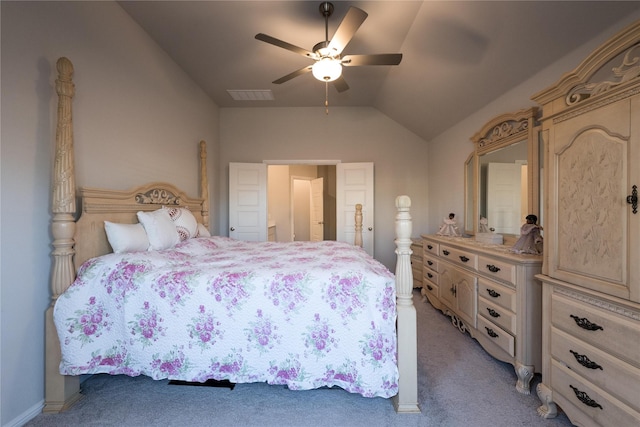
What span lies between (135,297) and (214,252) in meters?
0.91

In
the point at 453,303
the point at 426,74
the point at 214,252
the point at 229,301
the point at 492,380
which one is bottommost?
the point at 492,380

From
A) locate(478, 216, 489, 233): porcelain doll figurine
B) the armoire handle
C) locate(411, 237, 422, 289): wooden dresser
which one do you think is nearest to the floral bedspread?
the armoire handle

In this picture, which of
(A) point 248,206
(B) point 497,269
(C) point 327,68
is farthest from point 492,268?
(A) point 248,206

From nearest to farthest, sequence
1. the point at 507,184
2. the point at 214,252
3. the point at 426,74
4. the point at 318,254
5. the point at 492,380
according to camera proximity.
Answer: the point at 492,380 < the point at 318,254 < the point at 214,252 < the point at 507,184 < the point at 426,74

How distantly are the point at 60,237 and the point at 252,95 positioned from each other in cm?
→ 323

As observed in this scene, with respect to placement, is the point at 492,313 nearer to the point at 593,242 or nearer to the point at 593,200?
the point at 593,242

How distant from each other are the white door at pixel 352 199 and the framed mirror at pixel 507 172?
5.40 feet

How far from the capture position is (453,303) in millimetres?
2668

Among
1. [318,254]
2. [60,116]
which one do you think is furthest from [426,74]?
[60,116]

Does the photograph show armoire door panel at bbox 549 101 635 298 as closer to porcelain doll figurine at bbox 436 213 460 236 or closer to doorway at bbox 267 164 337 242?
porcelain doll figurine at bbox 436 213 460 236

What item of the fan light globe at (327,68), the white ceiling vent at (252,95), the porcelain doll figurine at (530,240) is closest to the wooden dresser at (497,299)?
the porcelain doll figurine at (530,240)

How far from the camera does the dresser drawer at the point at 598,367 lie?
1112 millimetres

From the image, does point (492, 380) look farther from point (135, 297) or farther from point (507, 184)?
point (135, 297)

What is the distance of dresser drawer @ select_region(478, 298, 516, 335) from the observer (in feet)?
6.13
